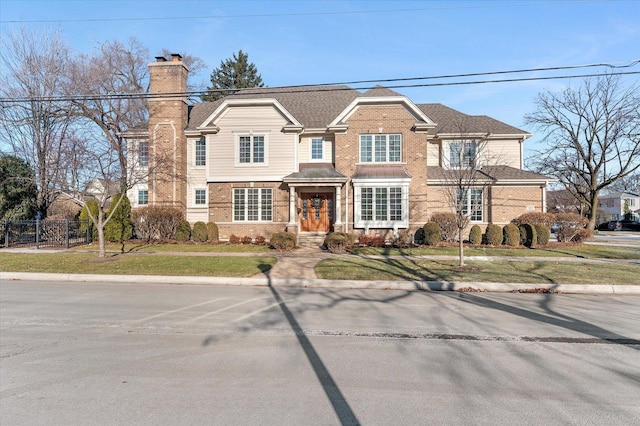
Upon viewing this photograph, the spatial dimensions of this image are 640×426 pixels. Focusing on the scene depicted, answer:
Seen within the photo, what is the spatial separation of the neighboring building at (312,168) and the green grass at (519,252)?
120 inches

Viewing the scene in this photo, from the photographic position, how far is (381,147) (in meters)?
22.0

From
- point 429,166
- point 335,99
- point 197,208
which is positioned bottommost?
point 197,208

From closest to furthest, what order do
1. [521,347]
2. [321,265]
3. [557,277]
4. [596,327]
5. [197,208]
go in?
[521,347]
[596,327]
[557,277]
[321,265]
[197,208]

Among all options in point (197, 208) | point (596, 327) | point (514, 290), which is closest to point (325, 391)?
point (596, 327)

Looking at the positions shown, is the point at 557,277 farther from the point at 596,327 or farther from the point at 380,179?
the point at 380,179

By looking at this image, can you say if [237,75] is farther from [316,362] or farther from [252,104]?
[316,362]

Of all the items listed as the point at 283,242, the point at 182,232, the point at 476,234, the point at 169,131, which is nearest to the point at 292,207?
the point at 283,242

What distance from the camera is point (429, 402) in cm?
404

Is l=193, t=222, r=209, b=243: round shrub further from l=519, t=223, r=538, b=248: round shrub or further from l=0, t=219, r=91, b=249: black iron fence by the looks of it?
l=519, t=223, r=538, b=248: round shrub

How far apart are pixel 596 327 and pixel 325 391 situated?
227 inches

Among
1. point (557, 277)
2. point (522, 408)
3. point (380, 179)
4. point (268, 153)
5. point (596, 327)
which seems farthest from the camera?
point (268, 153)

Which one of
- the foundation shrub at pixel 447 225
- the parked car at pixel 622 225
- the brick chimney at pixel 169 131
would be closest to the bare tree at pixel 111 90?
the brick chimney at pixel 169 131

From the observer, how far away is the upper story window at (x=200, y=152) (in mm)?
24406

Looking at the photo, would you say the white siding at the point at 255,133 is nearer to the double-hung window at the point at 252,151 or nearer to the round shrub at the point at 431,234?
the double-hung window at the point at 252,151
